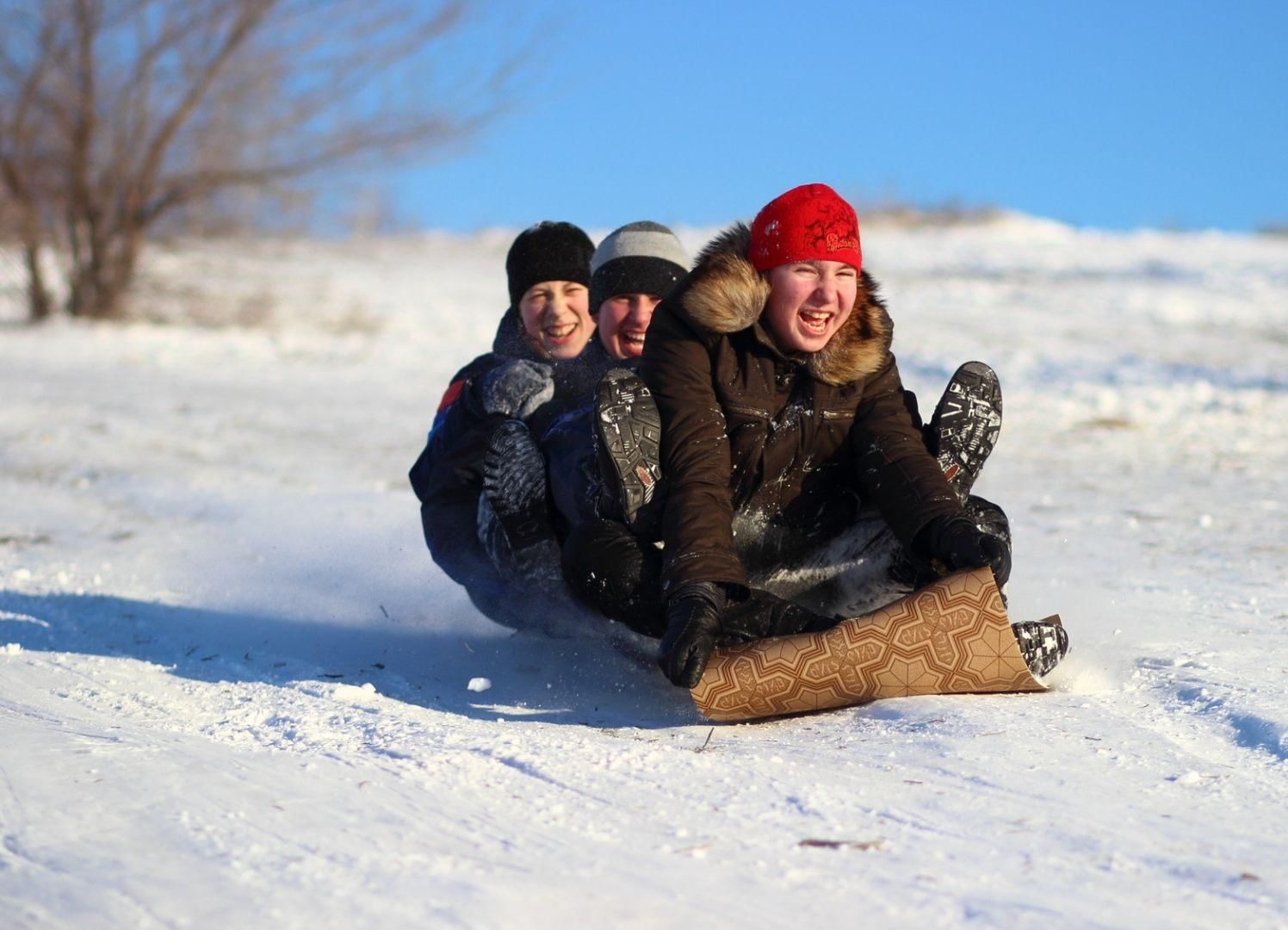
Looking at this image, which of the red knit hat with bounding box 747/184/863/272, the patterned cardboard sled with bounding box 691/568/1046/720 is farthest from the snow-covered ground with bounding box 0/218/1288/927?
the red knit hat with bounding box 747/184/863/272

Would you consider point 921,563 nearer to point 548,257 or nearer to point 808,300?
point 808,300

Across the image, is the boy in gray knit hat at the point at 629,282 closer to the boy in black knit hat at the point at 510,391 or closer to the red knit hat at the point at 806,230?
the boy in black knit hat at the point at 510,391

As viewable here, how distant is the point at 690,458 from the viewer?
341 centimetres

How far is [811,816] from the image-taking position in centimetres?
247

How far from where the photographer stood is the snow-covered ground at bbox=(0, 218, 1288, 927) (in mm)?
2188

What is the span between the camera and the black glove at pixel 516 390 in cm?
418

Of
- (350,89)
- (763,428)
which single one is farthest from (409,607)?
(350,89)

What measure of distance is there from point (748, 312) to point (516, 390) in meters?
0.97

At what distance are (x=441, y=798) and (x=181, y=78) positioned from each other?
40.0 ft

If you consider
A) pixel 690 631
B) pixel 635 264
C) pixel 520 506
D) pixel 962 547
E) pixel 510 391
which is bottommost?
pixel 690 631

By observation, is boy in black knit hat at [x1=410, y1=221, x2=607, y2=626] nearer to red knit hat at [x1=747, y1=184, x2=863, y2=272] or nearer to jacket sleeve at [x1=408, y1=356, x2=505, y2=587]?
jacket sleeve at [x1=408, y1=356, x2=505, y2=587]

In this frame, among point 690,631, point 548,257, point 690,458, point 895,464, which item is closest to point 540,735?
point 690,631

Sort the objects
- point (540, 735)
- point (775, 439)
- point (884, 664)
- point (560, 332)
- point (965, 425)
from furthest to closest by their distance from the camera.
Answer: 1. point (560, 332)
2. point (965, 425)
3. point (775, 439)
4. point (884, 664)
5. point (540, 735)

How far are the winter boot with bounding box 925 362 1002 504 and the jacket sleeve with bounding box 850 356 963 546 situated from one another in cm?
6
